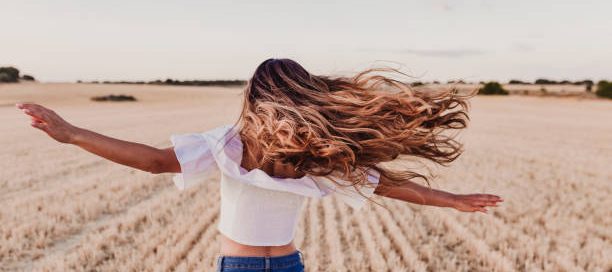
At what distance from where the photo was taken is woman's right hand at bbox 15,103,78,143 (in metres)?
2.27

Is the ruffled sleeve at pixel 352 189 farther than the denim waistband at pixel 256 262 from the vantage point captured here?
Yes

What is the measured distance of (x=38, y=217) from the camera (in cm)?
774

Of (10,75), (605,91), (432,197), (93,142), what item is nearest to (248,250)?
(93,142)

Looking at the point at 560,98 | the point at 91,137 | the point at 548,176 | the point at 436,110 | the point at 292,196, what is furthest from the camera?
the point at 560,98

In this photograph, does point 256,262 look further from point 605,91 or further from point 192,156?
point 605,91

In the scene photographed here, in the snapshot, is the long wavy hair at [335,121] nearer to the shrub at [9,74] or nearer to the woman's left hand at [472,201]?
the woman's left hand at [472,201]

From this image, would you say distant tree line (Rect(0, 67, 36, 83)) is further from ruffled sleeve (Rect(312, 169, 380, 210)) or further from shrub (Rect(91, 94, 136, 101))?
ruffled sleeve (Rect(312, 169, 380, 210))

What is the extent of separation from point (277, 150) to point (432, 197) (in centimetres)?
100

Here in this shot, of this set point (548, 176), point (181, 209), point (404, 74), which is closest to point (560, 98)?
point (548, 176)

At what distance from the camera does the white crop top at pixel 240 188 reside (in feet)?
7.90

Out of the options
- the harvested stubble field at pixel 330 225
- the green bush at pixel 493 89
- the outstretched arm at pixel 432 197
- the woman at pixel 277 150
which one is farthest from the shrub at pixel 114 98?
the woman at pixel 277 150

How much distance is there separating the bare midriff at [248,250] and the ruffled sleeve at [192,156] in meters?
0.28

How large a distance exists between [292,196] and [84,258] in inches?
161

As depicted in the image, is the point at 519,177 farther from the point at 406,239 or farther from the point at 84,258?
the point at 84,258
